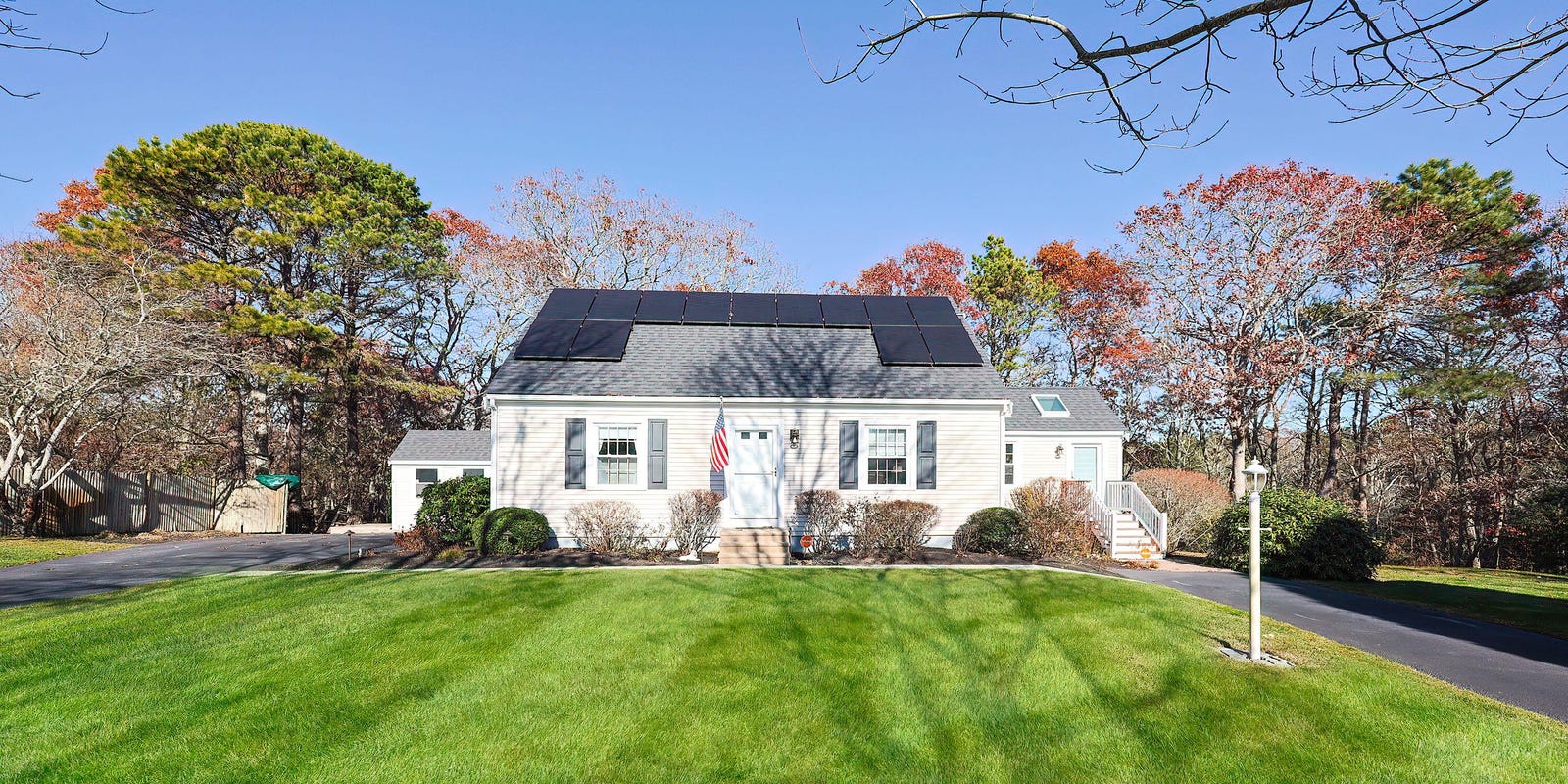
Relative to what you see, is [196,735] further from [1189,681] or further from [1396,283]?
[1396,283]

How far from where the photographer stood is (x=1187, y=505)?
18.2m

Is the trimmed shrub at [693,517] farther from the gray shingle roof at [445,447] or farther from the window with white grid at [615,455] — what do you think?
the gray shingle roof at [445,447]

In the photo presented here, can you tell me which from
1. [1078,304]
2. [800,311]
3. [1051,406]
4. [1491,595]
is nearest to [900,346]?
[800,311]

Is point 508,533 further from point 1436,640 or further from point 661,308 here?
point 1436,640

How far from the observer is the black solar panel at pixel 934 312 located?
17.7 m

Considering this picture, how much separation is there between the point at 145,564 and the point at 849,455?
1299cm

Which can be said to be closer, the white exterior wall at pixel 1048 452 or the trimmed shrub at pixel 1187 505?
the trimmed shrub at pixel 1187 505

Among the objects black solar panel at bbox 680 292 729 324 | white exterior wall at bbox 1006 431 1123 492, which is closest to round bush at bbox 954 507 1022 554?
white exterior wall at bbox 1006 431 1123 492

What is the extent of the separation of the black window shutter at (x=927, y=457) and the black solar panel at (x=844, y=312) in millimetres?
3456

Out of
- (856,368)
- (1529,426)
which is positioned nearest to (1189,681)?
(856,368)

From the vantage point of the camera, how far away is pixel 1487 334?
21.1 meters

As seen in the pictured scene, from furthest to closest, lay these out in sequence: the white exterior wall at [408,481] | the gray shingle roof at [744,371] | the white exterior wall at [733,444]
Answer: the white exterior wall at [408,481] → the gray shingle roof at [744,371] → the white exterior wall at [733,444]

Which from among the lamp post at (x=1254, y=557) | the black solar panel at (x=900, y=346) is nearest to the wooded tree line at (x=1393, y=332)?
the black solar panel at (x=900, y=346)

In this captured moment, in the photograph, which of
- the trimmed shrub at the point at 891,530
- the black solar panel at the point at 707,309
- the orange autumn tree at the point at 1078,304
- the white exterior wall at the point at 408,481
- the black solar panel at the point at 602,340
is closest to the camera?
the trimmed shrub at the point at 891,530
